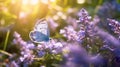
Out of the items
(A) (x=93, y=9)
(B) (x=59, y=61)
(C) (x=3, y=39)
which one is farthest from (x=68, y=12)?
(B) (x=59, y=61)

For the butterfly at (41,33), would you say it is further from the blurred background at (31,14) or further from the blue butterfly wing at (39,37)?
the blurred background at (31,14)

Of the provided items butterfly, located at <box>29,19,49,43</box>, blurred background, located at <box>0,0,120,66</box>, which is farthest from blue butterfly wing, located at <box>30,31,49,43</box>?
blurred background, located at <box>0,0,120,66</box>

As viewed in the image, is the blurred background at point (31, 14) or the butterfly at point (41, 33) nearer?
the butterfly at point (41, 33)

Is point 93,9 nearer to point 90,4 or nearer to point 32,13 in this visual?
point 90,4

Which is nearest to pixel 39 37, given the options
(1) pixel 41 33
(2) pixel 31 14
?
(1) pixel 41 33

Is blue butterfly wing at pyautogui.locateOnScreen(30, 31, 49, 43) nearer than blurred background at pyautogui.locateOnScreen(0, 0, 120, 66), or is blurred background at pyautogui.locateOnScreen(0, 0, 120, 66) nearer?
blue butterfly wing at pyautogui.locateOnScreen(30, 31, 49, 43)

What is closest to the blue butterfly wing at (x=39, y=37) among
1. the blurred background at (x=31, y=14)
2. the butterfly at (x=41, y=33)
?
the butterfly at (x=41, y=33)

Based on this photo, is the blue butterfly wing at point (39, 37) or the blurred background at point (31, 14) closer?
the blue butterfly wing at point (39, 37)

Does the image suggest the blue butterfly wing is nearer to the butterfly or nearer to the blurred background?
the butterfly

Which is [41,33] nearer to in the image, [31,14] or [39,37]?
A: [39,37]

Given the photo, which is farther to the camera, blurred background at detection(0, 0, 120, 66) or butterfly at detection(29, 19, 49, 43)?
blurred background at detection(0, 0, 120, 66)

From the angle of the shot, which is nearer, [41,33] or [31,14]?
[41,33]
